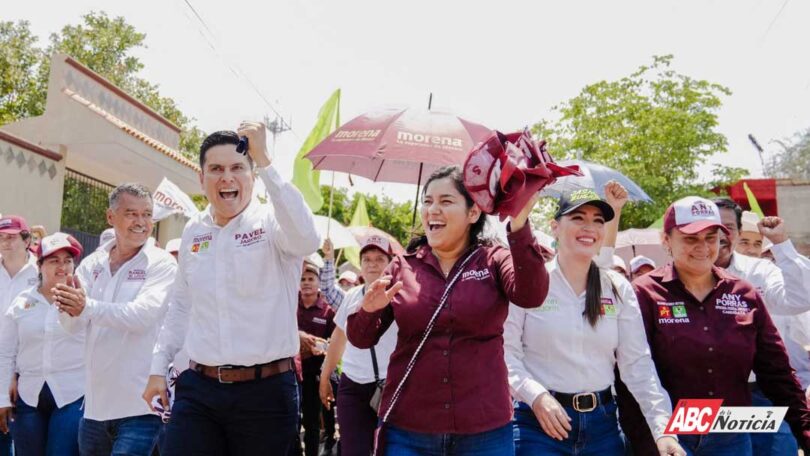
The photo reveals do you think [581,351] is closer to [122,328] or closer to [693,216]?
[693,216]

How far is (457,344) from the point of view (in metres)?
2.98

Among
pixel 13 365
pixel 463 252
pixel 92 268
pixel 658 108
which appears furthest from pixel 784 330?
pixel 658 108

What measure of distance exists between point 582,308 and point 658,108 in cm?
2237

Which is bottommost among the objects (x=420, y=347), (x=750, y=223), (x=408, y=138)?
(x=420, y=347)

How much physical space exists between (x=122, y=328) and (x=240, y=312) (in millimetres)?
1104

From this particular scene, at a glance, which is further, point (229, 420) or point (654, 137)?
point (654, 137)

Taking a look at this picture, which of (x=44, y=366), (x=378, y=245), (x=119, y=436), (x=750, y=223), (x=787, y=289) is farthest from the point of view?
(x=750, y=223)

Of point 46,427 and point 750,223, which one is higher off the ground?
point 750,223

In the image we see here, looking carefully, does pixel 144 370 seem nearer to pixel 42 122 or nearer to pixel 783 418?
pixel 783 418

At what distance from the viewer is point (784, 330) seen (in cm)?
535

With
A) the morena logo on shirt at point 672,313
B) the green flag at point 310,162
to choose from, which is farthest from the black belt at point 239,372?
the green flag at point 310,162

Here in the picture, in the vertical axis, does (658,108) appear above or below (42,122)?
above

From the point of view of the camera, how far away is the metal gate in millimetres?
13766

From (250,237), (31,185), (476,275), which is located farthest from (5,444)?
(31,185)
